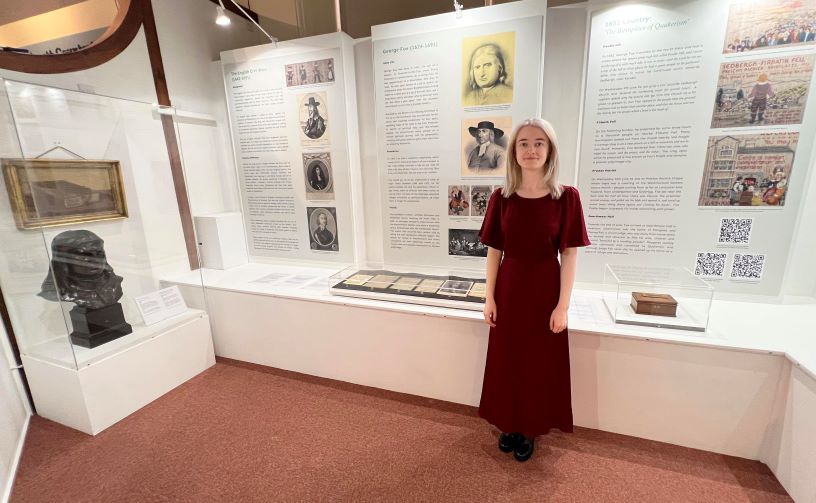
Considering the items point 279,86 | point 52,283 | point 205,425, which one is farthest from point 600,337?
point 52,283

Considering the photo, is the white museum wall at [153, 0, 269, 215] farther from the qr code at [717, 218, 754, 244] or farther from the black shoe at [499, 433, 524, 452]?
the qr code at [717, 218, 754, 244]

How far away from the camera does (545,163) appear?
5.32 ft

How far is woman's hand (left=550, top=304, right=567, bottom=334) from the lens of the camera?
1689 mm

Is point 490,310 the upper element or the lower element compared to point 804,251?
lower

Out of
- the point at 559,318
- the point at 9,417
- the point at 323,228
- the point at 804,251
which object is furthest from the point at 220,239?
the point at 804,251

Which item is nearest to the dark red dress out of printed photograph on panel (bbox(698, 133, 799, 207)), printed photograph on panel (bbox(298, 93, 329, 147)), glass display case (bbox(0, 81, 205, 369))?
printed photograph on panel (bbox(698, 133, 799, 207))

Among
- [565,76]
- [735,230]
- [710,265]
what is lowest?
[710,265]

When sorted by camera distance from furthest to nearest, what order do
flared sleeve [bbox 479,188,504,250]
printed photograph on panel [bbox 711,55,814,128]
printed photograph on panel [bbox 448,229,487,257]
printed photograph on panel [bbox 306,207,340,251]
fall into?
1. printed photograph on panel [bbox 306,207,340,251]
2. printed photograph on panel [bbox 448,229,487,257]
3. printed photograph on panel [bbox 711,55,814,128]
4. flared sleeve [bbox 479,188,504,250]

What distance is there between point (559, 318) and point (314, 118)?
245 cm

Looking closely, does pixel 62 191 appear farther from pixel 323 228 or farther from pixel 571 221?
pixel 571 221

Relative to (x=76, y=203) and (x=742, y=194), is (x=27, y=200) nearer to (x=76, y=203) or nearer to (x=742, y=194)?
(x=76, y=203)

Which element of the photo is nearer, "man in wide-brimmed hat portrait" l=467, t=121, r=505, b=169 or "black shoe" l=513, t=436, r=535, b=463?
"black shoe" l=513, t=436, r=535, b=463

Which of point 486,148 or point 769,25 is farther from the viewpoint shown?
point 486,148

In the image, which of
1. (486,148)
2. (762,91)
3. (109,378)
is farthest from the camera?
(486,148)
